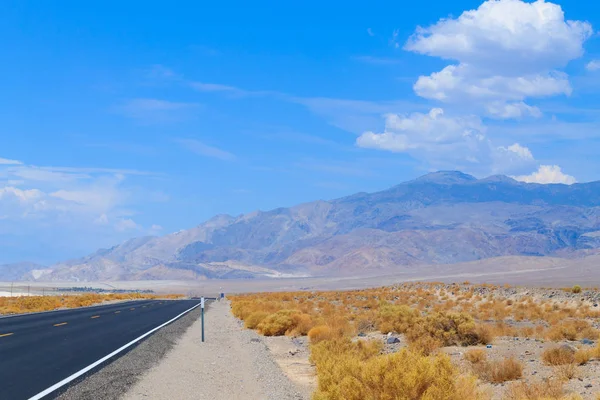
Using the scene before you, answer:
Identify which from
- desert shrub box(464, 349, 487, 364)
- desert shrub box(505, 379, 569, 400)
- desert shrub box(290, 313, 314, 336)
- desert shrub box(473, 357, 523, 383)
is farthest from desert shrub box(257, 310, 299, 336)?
desert shrub box(505, 379, 569, 400)

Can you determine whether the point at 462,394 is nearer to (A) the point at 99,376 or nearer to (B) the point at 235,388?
(B) the point at 235,388

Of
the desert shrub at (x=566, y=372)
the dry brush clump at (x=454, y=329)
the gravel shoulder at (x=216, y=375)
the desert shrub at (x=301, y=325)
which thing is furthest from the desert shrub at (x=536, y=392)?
the desert shrub at (x=301, y=325)

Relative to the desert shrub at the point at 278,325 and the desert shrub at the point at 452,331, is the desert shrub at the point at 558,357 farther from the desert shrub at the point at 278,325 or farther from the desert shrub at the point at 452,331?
the desert shrub at the point at 278,325

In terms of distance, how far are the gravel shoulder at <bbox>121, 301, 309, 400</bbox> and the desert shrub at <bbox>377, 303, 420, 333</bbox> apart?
4575mm

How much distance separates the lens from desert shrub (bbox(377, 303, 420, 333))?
2230 centimetres

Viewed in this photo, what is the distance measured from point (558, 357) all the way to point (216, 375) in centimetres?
763

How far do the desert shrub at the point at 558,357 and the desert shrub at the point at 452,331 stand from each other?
4.68 metres

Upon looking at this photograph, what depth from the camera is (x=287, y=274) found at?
7800 inches

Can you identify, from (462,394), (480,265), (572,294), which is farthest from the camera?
(480,265)

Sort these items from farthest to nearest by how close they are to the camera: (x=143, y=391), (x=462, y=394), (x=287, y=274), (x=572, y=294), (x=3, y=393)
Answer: (x=287, y=274) → (x=572, y=294) → (x=143, y=391) → (x=3, y=393) → (x=462, y=394)

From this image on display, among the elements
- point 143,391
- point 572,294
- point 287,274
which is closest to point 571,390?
point 143,391

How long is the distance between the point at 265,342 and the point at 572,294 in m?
26.4

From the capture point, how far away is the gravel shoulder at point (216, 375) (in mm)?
12180

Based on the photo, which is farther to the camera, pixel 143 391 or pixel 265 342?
pixel 265 342
